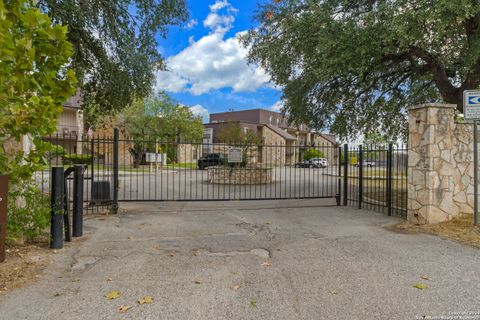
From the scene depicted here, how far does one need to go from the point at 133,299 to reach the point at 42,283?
1227mm

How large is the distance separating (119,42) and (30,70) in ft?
19.4

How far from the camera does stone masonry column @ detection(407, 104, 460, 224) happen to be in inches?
263

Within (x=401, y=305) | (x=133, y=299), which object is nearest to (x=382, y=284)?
(x=401, y=305)

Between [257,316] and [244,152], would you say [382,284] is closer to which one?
[257,316]

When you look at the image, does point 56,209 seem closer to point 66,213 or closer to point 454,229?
point 66,213

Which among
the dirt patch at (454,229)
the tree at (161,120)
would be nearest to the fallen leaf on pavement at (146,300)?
the dirt patch at (454,229)

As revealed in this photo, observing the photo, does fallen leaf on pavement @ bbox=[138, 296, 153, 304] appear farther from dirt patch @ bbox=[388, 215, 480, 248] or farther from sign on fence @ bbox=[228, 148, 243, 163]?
sign on fence @ bbox=[228, 148, 243, 163]

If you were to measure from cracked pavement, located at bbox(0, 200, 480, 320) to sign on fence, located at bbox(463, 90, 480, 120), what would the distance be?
2.36m

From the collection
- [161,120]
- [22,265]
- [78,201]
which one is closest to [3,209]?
[22,265]

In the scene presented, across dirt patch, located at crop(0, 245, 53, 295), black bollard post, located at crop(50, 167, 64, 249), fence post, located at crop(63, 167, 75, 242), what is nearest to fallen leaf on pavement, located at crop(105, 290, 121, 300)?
dirt patch, located at crop(0, 245, 53, 295)

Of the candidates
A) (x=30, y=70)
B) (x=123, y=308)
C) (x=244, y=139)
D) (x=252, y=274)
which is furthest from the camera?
(x=244, y=139)

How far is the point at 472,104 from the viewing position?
6.20 metres

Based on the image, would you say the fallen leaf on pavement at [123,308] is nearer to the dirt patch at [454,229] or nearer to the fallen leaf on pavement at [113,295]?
the fallen leaf on pavement at [113,295]

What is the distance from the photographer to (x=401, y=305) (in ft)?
10.7
